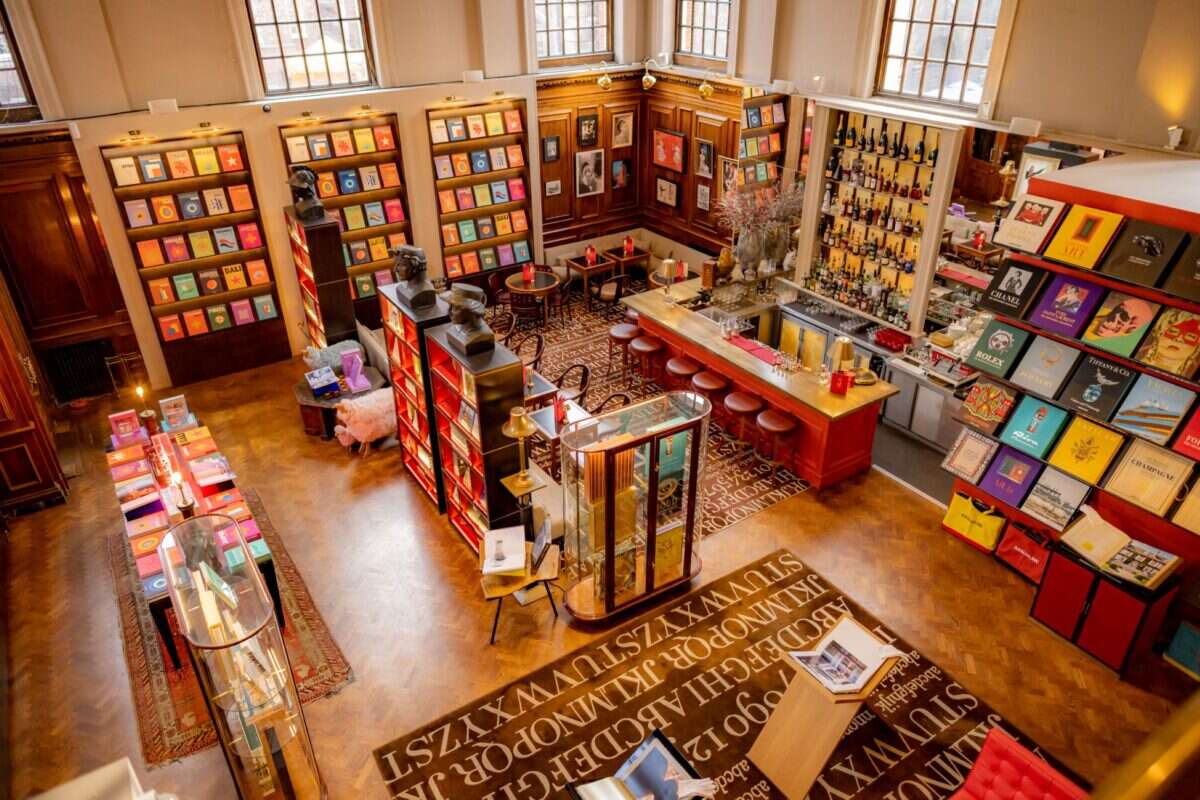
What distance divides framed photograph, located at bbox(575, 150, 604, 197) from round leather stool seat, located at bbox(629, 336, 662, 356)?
4.00 m

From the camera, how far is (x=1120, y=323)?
642cm

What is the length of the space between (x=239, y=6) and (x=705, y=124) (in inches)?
255

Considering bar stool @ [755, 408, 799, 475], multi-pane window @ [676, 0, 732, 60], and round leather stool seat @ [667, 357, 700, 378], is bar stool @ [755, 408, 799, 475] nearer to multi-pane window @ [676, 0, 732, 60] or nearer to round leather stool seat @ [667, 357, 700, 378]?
round leather stool seat @ [667, 357, 700, 378]

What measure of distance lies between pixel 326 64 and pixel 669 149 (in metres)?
5.31

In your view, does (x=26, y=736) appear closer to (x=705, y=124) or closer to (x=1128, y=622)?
(x=1128, y=622)

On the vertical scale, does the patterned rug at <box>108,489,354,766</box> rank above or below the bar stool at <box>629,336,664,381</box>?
below

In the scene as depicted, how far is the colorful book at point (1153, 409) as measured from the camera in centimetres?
618

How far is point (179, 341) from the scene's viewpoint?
1077cm

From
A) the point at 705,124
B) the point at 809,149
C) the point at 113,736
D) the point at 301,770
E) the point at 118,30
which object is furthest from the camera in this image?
the point at 705,124

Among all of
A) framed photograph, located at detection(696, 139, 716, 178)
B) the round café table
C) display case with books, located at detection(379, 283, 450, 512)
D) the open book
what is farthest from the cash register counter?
framed photograph, located at detection(696, 139, 716, 178)

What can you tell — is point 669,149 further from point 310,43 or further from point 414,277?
point 414,277

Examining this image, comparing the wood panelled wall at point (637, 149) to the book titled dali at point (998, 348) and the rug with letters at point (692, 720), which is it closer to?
the book titled dali at point (998, 348)

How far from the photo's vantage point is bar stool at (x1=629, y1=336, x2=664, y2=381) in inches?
414

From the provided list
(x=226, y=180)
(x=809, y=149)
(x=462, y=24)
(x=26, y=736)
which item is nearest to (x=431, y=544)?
(x=26, y=736)
